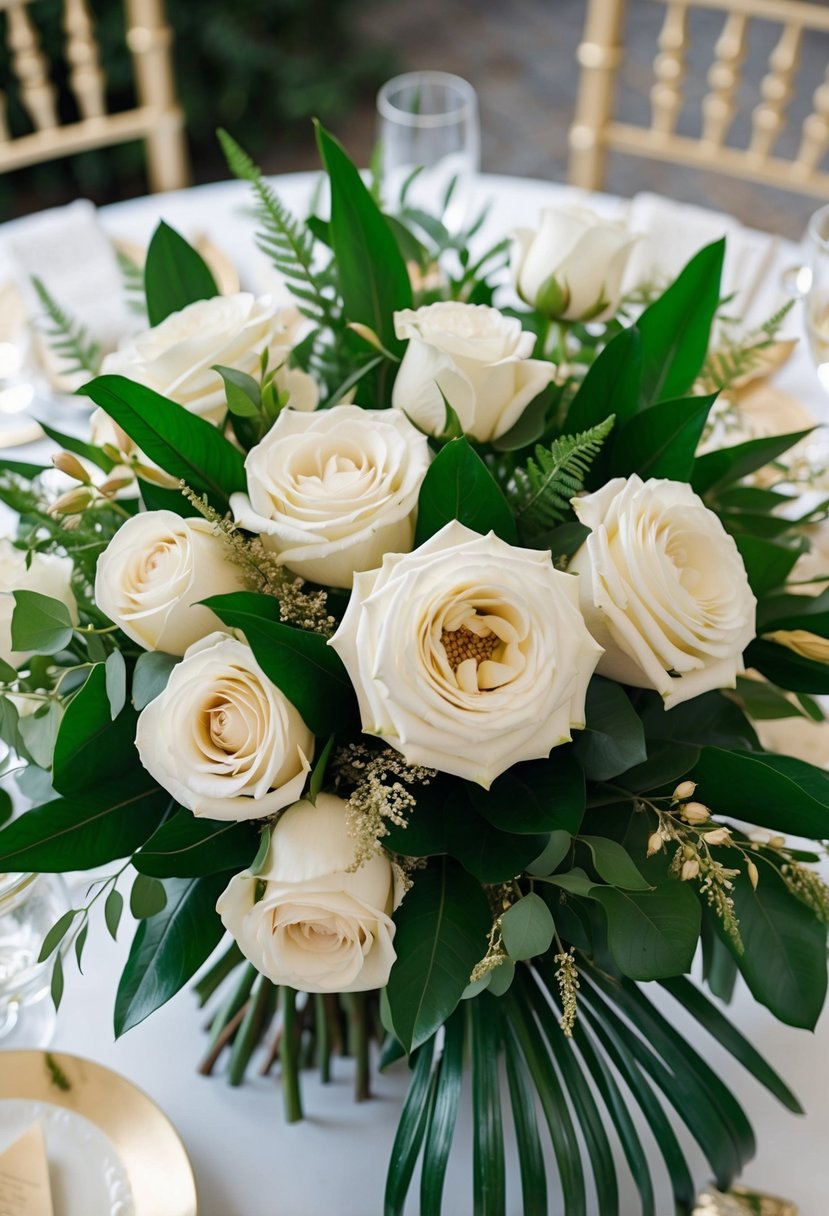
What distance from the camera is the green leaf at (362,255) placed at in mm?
695

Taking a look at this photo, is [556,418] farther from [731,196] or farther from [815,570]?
[731,196]

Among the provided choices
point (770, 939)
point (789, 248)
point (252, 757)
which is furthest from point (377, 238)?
point (789, 248)

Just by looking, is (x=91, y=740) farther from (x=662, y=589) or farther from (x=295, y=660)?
(x=662, y=589)

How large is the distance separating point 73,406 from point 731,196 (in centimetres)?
262

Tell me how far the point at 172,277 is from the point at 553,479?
31 cm

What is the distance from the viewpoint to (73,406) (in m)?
1.12

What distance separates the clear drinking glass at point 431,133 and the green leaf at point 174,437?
2.28ft

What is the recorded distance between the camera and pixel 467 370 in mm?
615

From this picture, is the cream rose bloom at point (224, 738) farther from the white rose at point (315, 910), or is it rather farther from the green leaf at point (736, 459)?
the green leaf at point (736, 459)

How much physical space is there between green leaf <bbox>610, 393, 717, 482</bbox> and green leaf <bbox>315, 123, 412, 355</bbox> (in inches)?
5.9

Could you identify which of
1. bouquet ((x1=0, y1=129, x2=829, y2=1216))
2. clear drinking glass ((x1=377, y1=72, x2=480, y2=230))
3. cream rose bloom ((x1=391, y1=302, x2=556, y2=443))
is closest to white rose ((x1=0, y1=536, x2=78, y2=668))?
bouquet ((x1=0, y1=129, x2=829, y2=1216))

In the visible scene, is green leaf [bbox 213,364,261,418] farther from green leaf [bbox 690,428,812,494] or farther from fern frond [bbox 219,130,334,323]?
green leaf [bbox 690,428,812,494]

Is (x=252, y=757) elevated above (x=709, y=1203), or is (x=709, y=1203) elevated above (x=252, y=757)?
(x=252, y=757)

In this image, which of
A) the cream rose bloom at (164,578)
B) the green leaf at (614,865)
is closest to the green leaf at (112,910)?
the cream rose bloom at (164,578)
